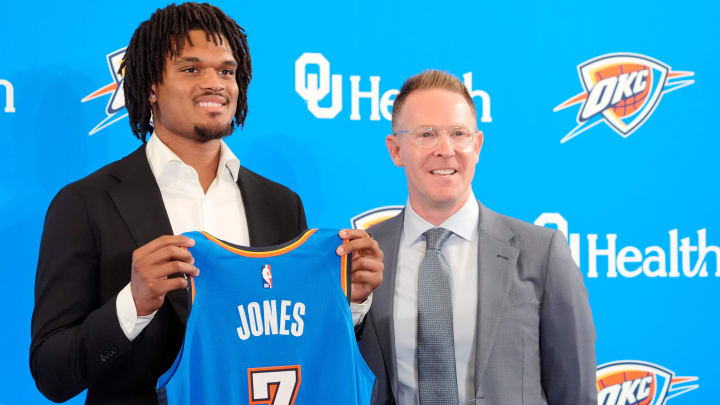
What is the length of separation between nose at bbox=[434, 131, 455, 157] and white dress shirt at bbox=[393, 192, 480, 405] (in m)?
0.17

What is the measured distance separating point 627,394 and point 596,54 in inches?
48.6

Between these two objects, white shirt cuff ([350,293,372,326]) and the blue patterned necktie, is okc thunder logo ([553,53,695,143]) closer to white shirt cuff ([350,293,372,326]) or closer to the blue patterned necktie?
the blue patterned necktie

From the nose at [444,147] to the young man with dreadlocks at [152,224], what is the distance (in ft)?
0.99

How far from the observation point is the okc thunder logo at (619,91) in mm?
2479

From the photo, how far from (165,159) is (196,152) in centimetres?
8

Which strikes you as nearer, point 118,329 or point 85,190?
point 118,329

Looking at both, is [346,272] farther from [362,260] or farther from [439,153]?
[439,153]

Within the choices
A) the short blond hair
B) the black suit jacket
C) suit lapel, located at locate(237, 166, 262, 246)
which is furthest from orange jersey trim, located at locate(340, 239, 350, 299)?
the short blond hair

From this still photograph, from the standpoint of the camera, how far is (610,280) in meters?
2.46

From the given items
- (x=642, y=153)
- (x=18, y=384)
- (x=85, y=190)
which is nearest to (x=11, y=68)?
(x=85, y=190)

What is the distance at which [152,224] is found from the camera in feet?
4.99

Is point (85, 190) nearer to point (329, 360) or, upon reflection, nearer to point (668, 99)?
point (329, 360)

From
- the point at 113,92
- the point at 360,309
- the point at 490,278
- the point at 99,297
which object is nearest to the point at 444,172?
the point at 490,278

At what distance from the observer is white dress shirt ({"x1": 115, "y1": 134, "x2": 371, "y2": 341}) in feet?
5.22
